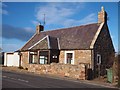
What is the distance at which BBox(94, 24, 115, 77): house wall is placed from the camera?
2651 centimetres

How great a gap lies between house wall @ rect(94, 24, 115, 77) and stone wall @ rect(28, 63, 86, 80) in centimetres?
328

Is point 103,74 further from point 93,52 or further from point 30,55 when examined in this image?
point 30,55

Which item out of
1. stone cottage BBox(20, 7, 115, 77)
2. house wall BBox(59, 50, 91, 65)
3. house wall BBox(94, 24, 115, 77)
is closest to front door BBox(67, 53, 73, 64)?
stone cottage BBox(20, 7, 115, 77)

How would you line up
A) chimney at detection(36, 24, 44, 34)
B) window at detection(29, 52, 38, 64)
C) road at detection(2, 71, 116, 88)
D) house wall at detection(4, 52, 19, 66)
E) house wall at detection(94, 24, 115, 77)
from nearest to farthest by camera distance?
road at detection(2, 71, 116, 88) < house wall at detection(94, 24, 115, 77) < window at detection(29, 52, 38, 64) < house wall at detection(4, 52, 19, 66) < chimney at detection(36, 24, 44, 34)

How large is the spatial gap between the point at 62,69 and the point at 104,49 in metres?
6.26

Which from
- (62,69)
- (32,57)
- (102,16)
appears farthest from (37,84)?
(32,57)

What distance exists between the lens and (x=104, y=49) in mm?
27953

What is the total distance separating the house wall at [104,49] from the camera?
2651 centimetres

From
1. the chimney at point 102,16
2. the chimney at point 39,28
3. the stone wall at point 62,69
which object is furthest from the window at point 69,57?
the chimney at point 39,28

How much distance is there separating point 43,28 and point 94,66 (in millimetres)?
16696

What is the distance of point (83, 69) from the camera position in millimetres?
22812

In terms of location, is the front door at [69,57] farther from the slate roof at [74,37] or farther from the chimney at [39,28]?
the chimney at [39,28]

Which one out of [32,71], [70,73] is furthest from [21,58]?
[70,73]

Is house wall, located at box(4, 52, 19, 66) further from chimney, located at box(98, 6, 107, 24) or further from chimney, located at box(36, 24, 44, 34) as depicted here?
chimney, located at box(98, 6, 107, 24)
